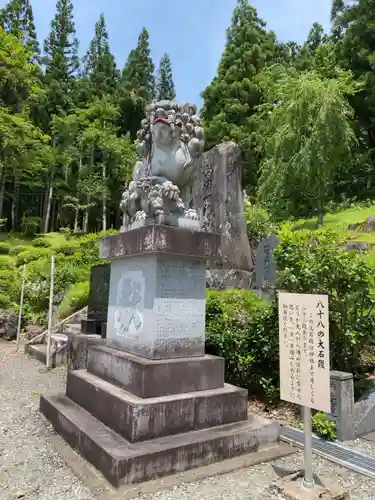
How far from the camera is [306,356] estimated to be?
2.78 metres

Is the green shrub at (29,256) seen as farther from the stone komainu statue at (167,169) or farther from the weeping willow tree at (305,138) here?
the stone komainu statue at (167,169)

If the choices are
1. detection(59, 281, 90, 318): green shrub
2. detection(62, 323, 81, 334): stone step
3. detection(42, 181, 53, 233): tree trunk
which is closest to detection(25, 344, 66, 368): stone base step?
detection(62, 323, 81, 334): stone step

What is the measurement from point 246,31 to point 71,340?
2492 cm

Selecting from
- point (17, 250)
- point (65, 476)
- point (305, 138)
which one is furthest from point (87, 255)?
point (65, 476)

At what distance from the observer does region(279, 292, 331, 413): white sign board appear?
8.78 feet

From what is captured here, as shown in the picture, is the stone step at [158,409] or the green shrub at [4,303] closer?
the stone step at [158,409]

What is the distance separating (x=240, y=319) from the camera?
569 cm

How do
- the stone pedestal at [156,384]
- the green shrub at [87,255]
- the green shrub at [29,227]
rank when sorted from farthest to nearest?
the green shrub at [29,227] < the green shrub at [87,255] < the stone pedestal at [156,384]

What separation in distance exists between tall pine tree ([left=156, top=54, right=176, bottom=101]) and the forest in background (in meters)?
0.11

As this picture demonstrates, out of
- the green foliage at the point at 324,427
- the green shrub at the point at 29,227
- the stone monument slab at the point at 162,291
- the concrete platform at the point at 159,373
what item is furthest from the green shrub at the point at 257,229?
the green shrub at the point at 29,227

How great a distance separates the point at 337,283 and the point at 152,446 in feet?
9.21

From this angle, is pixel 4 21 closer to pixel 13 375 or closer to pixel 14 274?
pixel 14 274

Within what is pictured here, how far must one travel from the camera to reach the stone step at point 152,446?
282cm

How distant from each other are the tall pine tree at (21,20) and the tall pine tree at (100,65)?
15.2 feet
